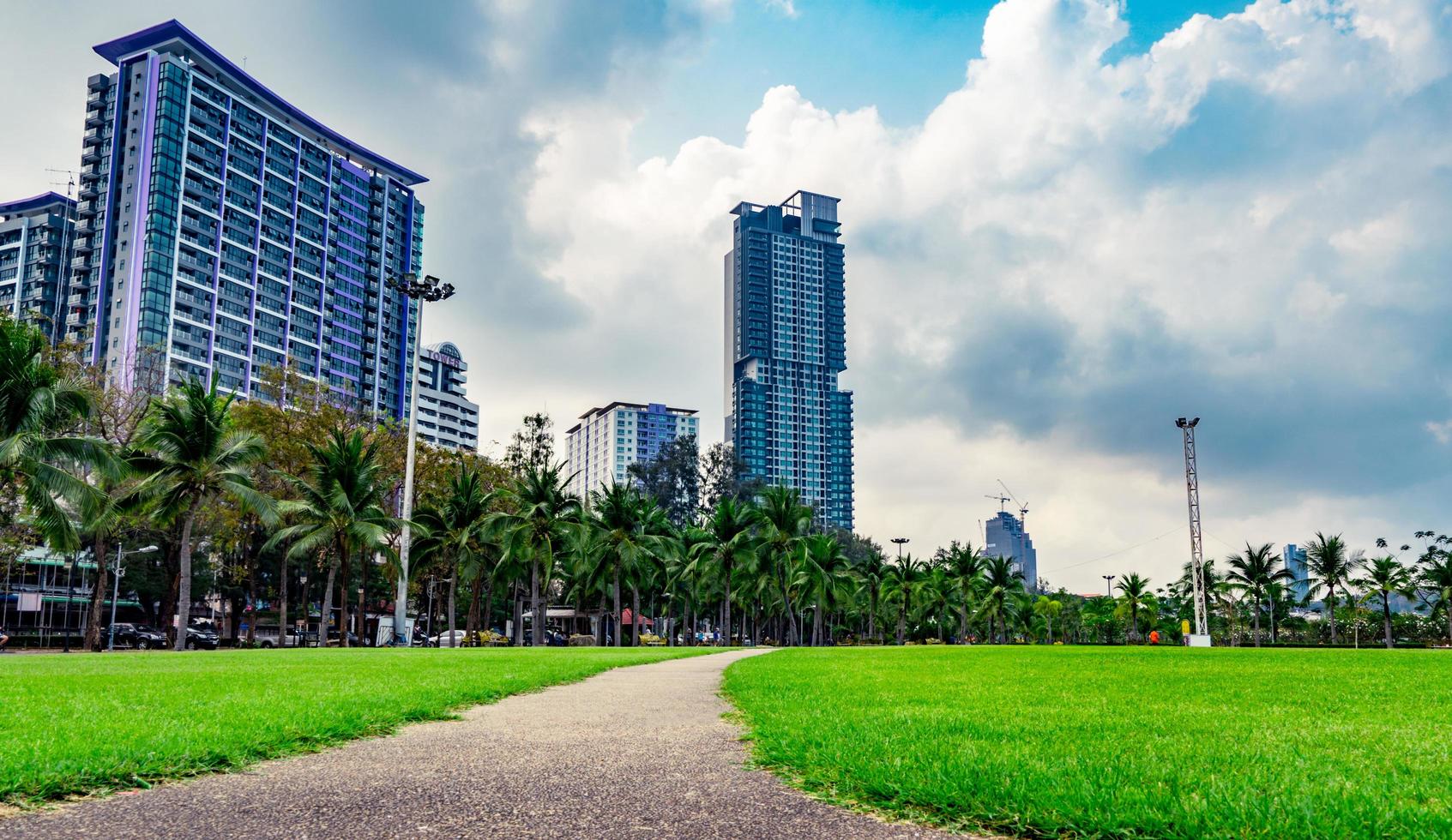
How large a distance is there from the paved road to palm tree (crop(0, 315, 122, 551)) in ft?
78.5

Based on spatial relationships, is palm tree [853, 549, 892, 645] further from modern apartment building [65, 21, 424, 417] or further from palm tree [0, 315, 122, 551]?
modern apartment building [65, 21, 424, 417]

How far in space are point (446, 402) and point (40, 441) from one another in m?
143

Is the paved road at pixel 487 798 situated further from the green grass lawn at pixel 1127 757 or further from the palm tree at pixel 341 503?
the palm tree at pixel 341 503

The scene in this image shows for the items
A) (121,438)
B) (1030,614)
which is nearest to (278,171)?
(121,438)

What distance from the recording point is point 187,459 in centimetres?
3378

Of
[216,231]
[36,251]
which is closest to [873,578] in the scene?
[216,231]

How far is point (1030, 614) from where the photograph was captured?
96.1 meters

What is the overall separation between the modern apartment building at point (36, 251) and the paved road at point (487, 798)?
138m

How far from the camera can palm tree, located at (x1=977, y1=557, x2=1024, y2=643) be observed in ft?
254

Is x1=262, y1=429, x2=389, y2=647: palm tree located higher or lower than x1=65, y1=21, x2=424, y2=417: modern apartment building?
lower

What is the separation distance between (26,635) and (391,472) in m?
25.5

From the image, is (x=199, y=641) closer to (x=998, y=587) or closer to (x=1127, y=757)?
(x=1127, y=757)

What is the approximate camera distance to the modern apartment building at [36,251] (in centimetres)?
12175

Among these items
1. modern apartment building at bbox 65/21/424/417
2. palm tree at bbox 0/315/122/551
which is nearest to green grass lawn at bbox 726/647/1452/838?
palm tree at bbox 0/315/122/551
